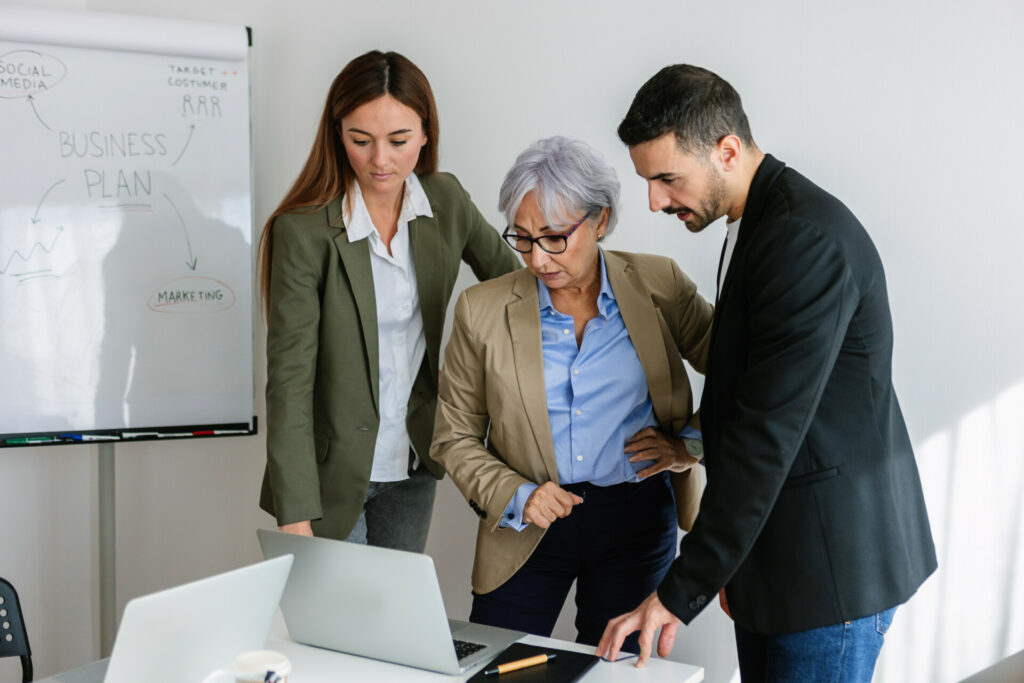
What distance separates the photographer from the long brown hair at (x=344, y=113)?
2057mm

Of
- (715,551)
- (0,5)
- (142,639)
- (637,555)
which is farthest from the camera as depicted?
(0,5)

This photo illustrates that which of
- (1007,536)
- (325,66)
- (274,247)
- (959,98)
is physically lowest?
(1007,536)

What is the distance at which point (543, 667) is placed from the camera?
5.13 feet

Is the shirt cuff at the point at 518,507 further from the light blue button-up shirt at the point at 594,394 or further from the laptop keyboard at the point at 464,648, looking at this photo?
the laptop keyboard at the point at 464,648

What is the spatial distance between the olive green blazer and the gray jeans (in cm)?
10

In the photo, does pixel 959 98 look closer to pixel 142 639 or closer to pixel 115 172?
pixel 142 639

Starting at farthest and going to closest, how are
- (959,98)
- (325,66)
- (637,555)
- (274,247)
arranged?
(325,66) → (959,98) → (274,247) → (637,555)

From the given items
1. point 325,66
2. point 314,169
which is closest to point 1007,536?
point 314,169

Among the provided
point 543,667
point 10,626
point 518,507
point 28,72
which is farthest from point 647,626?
point 28,72

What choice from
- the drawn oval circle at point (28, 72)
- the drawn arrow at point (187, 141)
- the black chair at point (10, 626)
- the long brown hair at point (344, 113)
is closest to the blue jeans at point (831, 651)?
the long brown hair at point (344, 113)

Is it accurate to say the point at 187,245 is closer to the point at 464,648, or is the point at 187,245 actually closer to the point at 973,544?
the point at 464,648

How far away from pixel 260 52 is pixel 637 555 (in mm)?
2092

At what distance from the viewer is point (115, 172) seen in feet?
9.12

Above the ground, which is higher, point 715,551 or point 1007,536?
point 715,551
